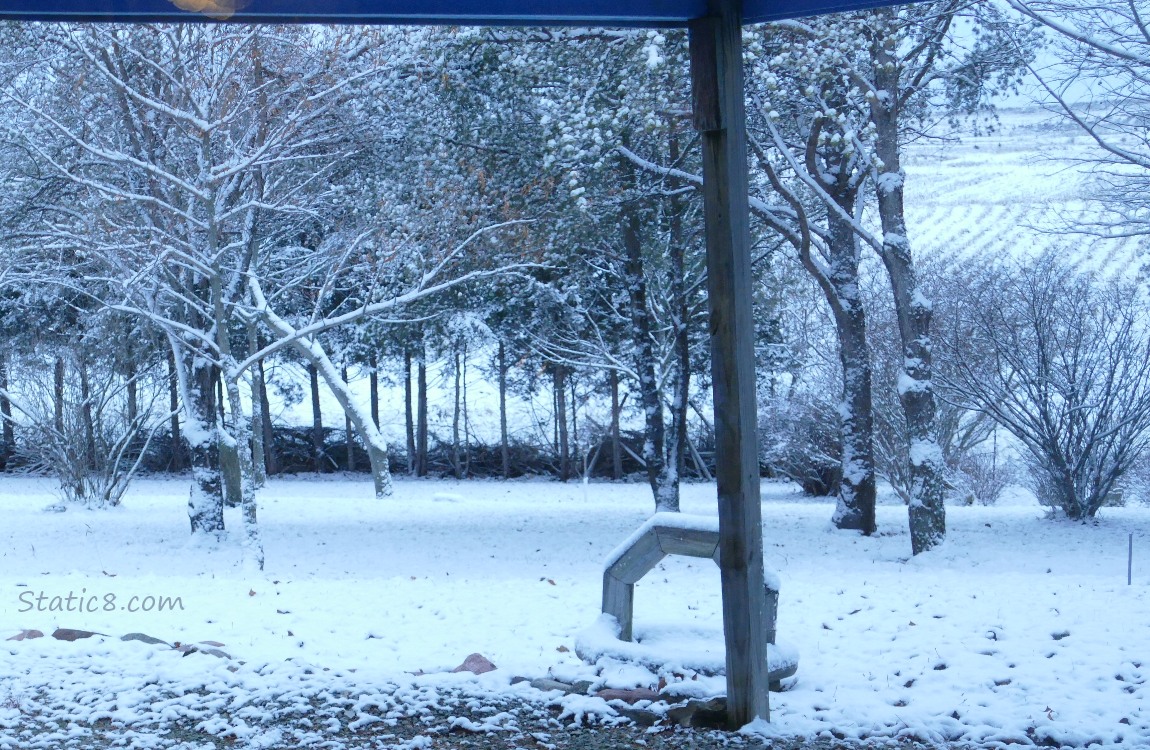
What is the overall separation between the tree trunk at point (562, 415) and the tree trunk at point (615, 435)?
3.61 ft

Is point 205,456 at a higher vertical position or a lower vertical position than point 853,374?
lower

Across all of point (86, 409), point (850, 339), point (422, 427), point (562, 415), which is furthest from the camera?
point (422, 427)

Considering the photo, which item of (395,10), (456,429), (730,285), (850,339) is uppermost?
(395,10)

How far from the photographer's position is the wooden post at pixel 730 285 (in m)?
3.66

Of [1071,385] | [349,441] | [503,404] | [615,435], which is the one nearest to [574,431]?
[615,435]

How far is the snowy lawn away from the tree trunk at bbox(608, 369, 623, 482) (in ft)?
34.3

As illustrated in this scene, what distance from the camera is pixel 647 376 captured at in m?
13.1

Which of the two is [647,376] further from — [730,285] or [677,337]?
[730,285]

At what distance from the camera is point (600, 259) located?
14.8 m

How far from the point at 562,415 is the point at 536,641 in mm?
17567

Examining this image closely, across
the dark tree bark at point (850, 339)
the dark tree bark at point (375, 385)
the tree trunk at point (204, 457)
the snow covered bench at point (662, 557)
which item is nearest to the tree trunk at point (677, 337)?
the dark tree bark at point (850, 339)

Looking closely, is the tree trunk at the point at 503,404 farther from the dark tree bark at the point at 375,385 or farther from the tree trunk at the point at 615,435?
the tree trunk at the point at 615,435

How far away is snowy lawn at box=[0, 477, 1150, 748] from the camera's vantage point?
13.4ft

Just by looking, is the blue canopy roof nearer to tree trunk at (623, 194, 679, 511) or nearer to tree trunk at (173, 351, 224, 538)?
tree trunk at (173, 351, 224, 538)
